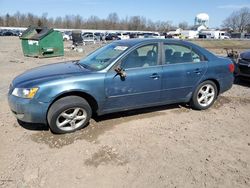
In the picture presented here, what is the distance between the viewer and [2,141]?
4.05 meters

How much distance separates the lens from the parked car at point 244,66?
24.5 feet

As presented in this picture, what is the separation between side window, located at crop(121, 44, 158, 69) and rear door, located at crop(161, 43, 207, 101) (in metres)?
Answer: 0.22

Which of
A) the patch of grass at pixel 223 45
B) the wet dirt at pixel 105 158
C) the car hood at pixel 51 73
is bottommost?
the wet dirt at pixel 105 158

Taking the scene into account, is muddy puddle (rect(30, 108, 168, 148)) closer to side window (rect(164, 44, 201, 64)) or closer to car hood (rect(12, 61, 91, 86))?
car hood (rect(12, 61, 91, 86))

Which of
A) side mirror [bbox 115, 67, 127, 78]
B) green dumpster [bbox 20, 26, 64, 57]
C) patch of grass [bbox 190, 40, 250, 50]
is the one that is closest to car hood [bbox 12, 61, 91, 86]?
side mirror [bbox 115, 67, 127, 78]

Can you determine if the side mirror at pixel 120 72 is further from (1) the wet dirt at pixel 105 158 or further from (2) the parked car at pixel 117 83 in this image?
(1) the wet dirt at pixel 105 158

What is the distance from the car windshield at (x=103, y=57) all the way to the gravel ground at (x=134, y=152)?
1067 millimetres

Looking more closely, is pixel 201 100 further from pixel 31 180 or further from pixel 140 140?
pixel 31 180

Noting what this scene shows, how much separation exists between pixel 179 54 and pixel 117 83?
155cm

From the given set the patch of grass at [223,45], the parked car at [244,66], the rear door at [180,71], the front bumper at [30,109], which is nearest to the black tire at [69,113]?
the front bumper at [30,109]

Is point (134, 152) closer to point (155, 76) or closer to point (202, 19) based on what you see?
point (155, 76)

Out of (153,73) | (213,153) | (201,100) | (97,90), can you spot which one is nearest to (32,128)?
(97,90)

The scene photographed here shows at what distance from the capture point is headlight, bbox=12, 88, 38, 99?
12.8 ft

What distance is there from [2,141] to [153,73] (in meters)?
2.81
